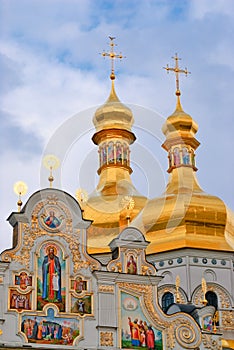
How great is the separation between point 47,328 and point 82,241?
3.40m

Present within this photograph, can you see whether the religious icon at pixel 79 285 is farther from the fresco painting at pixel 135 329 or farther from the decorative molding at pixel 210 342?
the decorative molding at pixel 210 342

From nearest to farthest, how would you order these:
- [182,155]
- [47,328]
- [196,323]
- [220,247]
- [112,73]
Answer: [47,328] < [196,323] < [220,247] < [182,155] < [112,73]

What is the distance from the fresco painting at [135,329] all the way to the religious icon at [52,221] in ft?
10.9

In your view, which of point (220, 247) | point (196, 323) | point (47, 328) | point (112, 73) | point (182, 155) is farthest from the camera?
point (112, 73)

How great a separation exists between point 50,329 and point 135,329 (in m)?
3.01

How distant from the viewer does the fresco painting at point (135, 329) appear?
2888cm

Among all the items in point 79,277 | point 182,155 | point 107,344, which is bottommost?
point 107,344

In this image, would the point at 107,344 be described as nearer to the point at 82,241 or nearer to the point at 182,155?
the point at 82,241

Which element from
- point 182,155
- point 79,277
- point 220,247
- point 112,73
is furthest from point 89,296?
point 112,73

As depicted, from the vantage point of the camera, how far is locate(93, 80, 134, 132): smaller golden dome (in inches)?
1893

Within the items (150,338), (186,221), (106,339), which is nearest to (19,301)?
(106,339)

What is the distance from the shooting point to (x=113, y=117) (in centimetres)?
4825

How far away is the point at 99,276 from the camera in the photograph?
29.3 meters

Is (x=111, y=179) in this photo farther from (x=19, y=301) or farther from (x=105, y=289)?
(x=19, y=301)
